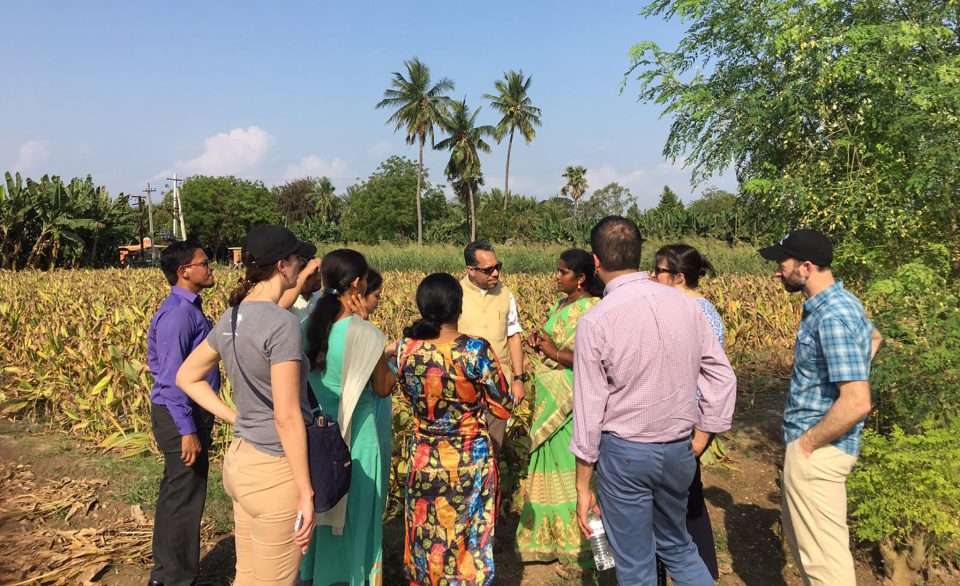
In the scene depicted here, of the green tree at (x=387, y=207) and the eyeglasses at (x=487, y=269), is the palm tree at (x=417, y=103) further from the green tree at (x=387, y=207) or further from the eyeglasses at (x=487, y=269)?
Result: the eyeglasses at (x=487, y=269)

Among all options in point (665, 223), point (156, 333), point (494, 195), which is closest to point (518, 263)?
point (665, 223)

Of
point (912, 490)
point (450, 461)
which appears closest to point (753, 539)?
point (912, 490)

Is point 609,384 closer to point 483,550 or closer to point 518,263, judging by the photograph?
point 483,550

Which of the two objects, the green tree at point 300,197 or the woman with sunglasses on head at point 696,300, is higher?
the green tree at point 300,197

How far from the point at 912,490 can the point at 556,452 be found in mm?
1824

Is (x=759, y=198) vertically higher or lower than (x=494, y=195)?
lower

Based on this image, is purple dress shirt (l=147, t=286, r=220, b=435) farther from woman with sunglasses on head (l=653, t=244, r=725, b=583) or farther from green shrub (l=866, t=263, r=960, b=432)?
green shrub (l=866, t=263, r=960, b=432)

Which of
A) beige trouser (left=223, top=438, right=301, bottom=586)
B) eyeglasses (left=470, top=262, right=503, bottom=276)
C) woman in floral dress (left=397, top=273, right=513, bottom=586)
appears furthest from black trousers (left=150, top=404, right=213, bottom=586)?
eyeglasses (left=470, top=262, right=503, bottom=276)

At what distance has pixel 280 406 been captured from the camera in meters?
2.16

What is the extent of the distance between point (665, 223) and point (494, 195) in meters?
28.5

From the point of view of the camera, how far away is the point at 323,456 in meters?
2.38

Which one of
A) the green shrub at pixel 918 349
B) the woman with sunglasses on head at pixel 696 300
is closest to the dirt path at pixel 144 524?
the woman with sunglasses on head at pixel 696 300

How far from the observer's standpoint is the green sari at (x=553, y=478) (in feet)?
11.6

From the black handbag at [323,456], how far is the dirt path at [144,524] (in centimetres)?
152
